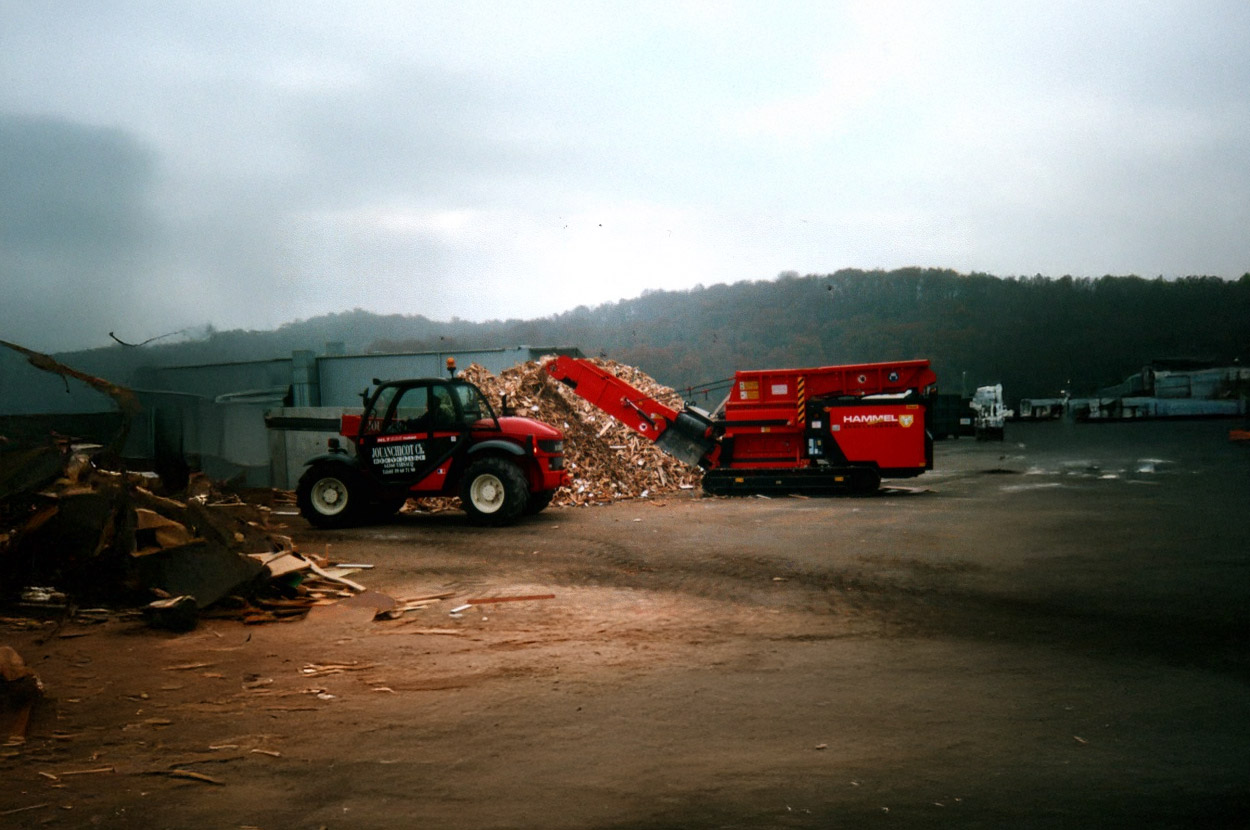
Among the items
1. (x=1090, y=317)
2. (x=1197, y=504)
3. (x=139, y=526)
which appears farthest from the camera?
(x=1090, y=317)

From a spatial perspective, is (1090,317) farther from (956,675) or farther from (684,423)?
(956,675)

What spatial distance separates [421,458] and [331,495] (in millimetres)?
1546

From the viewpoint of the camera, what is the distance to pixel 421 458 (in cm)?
1352

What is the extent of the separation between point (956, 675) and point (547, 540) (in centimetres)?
717

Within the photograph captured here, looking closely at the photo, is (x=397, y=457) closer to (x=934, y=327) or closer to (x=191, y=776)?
(x=191, y=776)

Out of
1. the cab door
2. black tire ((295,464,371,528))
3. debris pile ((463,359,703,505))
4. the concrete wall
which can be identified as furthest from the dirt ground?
the concrete wall

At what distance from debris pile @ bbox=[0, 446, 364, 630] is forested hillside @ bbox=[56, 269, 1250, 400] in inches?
236

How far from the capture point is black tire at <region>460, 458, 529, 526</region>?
13.1m

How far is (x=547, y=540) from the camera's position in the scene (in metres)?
11.8

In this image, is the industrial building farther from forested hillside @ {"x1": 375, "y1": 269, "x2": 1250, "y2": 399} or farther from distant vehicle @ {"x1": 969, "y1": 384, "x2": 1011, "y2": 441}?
distant vehicle @ {"x1": 969, "y1": 384, "x2": 1011, "y2": 441}

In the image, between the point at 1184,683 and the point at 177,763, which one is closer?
the point at 177,763

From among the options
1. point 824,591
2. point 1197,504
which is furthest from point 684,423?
point 824,591

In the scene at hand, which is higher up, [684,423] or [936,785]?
[684,423]

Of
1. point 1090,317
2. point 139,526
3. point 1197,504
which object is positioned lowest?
point 1197,504
